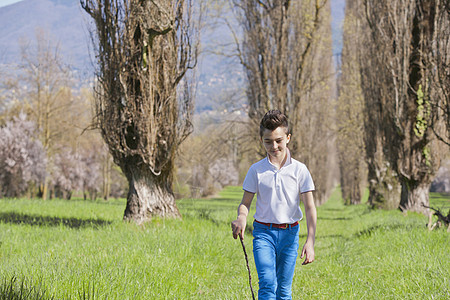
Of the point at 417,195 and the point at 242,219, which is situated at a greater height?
the point at 242,219

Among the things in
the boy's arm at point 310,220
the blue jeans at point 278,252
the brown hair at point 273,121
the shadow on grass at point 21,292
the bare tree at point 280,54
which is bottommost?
the shadow on grass at point 21,292

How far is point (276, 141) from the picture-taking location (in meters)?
2.99

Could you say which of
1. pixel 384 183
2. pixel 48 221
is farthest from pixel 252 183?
pixel 384 183

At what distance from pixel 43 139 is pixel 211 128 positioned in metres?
16.5

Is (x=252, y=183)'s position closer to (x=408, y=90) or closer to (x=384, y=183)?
(x=408, y=90)

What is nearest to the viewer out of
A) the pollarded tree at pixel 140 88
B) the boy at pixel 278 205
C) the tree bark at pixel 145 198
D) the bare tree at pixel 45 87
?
the boy at pixel 278 205

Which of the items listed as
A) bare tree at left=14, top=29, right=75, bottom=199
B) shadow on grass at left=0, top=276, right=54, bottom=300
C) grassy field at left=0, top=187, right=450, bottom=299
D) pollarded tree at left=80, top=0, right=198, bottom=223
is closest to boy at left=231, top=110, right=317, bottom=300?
grassy field at left=0, top=187, right=450, bottom=299

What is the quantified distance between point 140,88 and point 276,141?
5028 millimetres

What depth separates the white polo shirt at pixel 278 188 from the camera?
9.73 feet

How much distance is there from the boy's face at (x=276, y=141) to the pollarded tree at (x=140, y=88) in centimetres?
474

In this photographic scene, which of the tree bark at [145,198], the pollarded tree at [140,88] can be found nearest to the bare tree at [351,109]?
the pollarded tree at [140,88]

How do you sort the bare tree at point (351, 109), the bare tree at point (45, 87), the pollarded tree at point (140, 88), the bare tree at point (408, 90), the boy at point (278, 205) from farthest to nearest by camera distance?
the bare tree at point (45, 87), the bare tree at point (351, 109), the bare tree at point (408, 90), the pollarded tree at point (140, 88), the boy at point (278, 205)

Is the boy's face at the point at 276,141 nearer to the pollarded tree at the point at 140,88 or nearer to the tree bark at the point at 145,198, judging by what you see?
the pollarded tree at the point at 140,88

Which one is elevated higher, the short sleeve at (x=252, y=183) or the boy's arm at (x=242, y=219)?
the short sleeve at (x=252, y=183)
